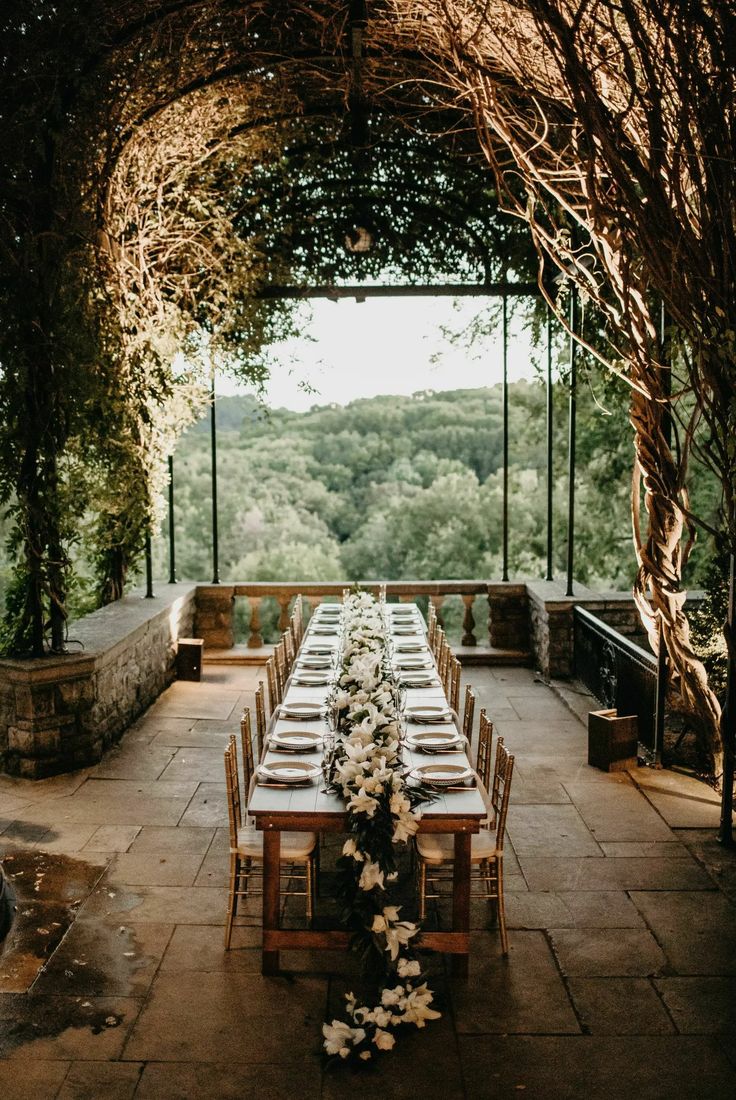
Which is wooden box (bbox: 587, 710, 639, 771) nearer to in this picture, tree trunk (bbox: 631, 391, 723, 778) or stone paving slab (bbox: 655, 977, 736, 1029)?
tree trunk (bbox: 631, 391, 723, 778)

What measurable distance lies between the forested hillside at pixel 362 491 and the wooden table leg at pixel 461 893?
48.2 ft

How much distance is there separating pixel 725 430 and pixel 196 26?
4.34 m

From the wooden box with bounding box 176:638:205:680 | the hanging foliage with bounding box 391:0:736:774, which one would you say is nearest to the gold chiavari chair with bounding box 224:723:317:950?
the hanging foliage with bounding box 391:0:736:774

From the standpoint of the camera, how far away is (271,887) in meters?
3.84

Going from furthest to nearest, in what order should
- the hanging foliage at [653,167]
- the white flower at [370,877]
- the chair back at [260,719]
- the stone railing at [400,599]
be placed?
the stone railing at [400,599] < the chair back at [260,719] < the hanging foliage at [653,167] < the white flower at [370,877]

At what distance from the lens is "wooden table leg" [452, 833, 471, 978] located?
3.79 metres

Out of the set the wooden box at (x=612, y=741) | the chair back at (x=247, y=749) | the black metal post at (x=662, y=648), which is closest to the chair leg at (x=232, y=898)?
the chair back at (x=247, y=749)

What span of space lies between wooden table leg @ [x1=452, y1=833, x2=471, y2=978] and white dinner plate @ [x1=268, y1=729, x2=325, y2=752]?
96cm

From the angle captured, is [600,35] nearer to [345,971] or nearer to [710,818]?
[710,818]

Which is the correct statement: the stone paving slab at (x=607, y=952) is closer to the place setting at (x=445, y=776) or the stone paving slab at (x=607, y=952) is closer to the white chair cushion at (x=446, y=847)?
the white chair cushion at (x=446, y=847)

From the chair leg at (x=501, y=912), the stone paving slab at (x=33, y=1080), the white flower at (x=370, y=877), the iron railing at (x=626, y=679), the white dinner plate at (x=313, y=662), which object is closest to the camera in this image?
the stone paving slab at (x=33, y=1080)

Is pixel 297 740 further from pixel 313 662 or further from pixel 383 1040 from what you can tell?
pixel 383 1040

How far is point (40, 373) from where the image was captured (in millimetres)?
5809

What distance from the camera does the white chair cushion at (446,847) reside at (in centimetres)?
399
